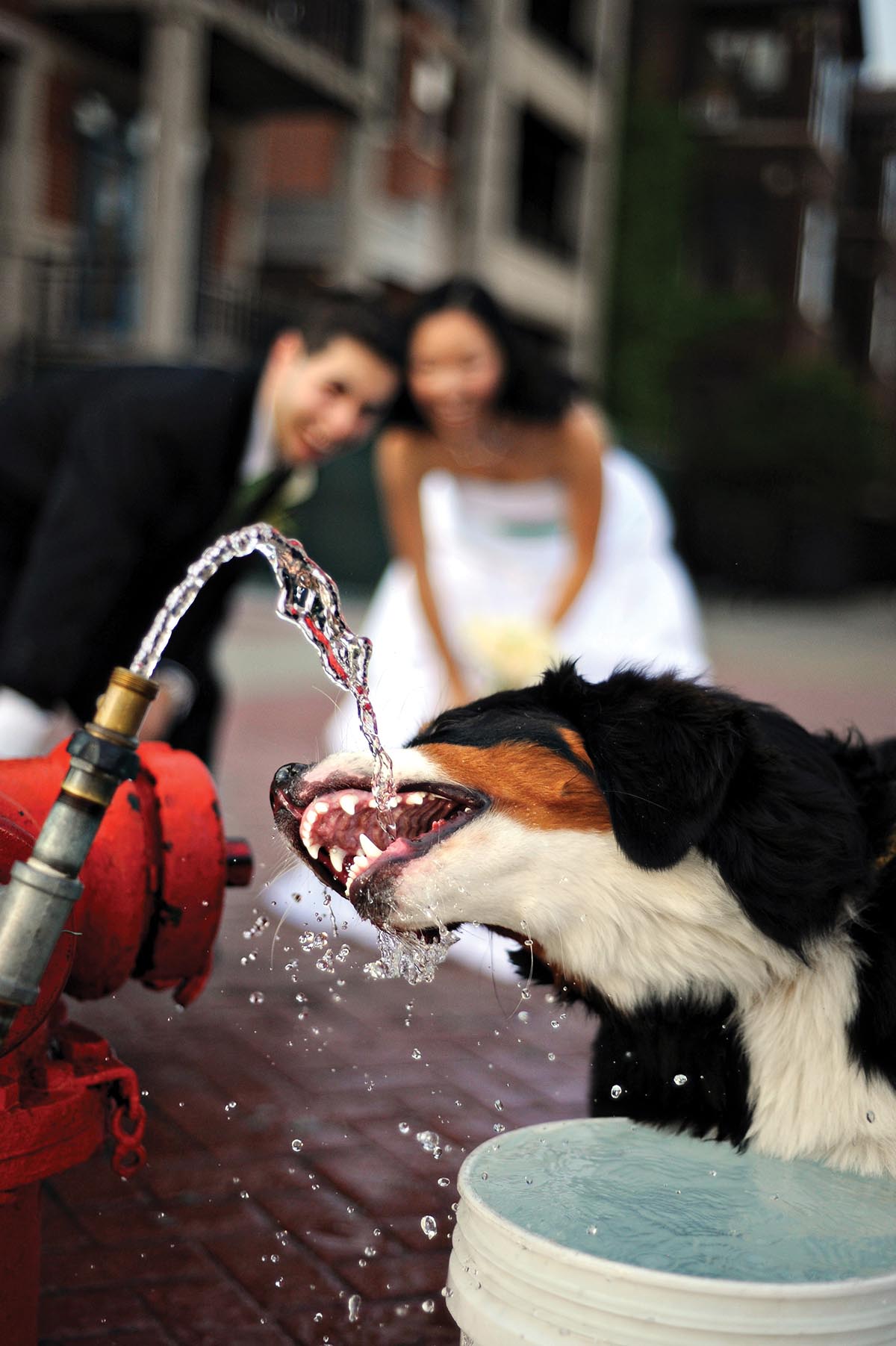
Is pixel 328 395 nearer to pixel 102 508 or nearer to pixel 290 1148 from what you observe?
pixel 102 508

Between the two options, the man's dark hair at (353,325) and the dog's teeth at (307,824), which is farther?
the man's dark hair at (353,325)

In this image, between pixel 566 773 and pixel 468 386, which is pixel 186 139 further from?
pixel 566 773

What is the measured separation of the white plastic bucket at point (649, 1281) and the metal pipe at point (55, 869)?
0.59 meters

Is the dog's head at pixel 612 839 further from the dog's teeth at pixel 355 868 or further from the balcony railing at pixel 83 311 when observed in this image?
the balcony railing at pixel 83 311

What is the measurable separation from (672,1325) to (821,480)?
999 inches

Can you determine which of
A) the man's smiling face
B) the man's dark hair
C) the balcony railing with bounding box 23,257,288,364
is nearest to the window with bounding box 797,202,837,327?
the balcony railing with bounding box 23,257,288,364

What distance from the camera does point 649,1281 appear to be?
4.68ft

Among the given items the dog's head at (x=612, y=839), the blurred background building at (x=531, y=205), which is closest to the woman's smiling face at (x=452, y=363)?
the dog's head at (x=612, y=839)

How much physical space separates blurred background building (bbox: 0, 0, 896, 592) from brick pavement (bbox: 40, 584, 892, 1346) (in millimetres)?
6427

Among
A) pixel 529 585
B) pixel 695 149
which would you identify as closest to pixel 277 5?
pixel 529 585

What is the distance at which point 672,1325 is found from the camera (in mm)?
1440

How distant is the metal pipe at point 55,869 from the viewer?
1.42 metres

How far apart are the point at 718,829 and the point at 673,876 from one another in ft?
0.28

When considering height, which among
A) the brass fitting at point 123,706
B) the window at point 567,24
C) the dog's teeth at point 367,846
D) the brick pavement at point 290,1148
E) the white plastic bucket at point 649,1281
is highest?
the window at point 567,24
